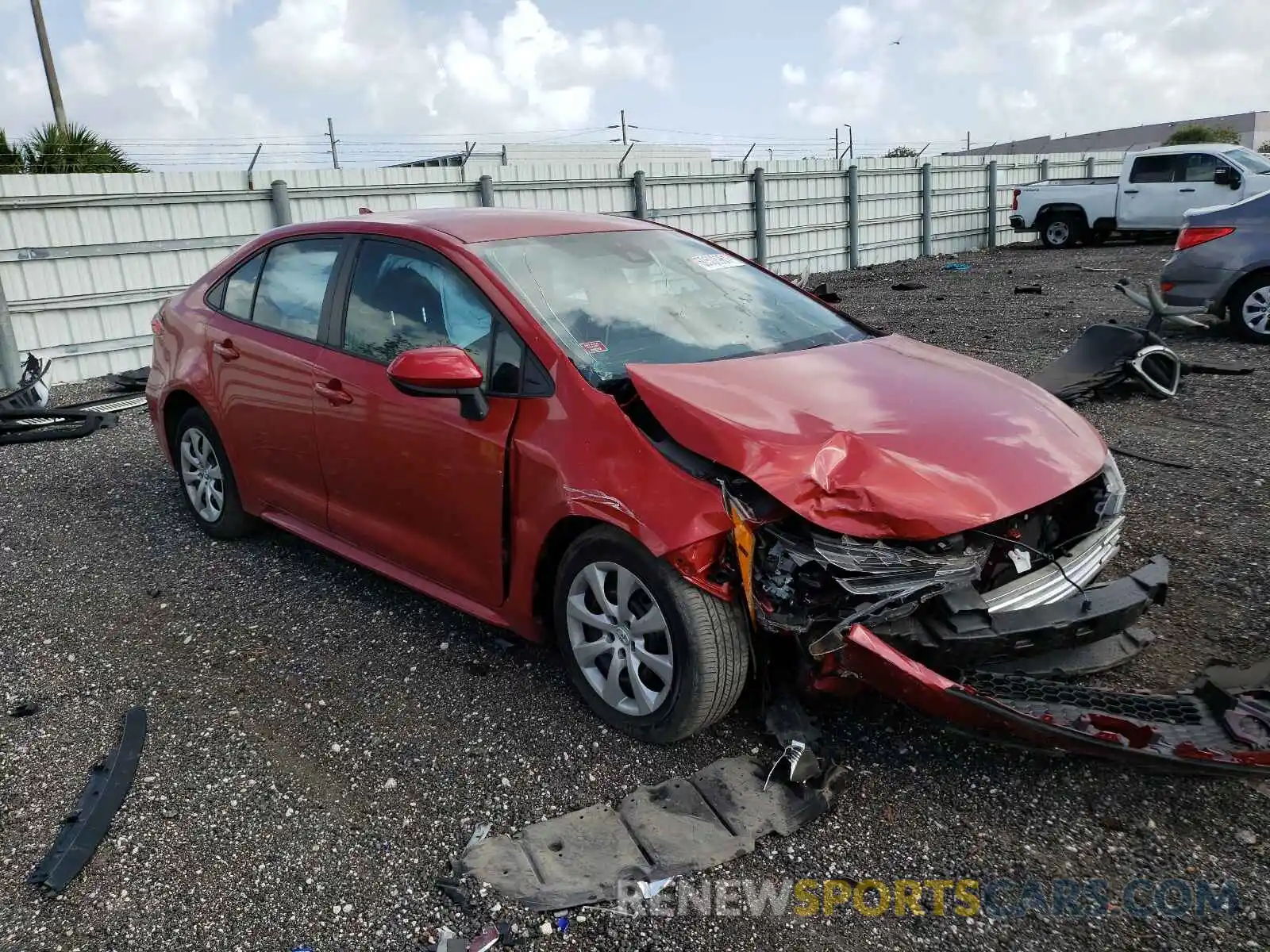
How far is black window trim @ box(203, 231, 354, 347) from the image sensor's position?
396 centimetres

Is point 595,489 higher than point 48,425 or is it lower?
higher

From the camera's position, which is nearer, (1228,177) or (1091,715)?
(1091,715)

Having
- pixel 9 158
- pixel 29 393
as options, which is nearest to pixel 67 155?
pixel 9 158

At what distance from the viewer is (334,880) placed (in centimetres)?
255

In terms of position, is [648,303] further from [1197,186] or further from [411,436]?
[1197,186]

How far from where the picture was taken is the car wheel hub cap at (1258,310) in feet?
28.4

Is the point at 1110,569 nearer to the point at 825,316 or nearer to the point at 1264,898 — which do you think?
the point at 825,316

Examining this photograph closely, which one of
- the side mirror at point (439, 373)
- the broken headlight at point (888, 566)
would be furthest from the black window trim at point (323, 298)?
the broken headlight at point (888, 566)

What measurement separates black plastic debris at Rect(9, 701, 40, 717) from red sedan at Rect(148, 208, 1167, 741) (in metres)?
1.19

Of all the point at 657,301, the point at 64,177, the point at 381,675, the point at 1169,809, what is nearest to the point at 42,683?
the point at 381,675

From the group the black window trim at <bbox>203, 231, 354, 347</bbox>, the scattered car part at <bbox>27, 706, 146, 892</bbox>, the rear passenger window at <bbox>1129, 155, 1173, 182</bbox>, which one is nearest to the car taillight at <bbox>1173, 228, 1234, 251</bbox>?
the black window trim at <bbox>203, 231, 354, 347</bbox>

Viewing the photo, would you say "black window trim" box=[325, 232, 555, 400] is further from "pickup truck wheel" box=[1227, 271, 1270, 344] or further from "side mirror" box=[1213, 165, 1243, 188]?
"side mirror" box=[1213, 165, 1243, 188]

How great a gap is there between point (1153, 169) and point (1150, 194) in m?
0.47

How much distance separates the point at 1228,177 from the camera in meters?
17.4
